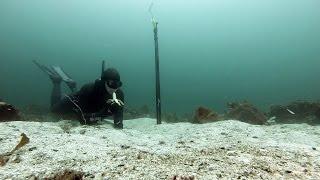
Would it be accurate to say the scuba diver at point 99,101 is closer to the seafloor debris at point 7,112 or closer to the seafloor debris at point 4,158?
the seafloor debris at point 7,112

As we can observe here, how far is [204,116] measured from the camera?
8.30 meters

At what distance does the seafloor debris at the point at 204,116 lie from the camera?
8.21 m

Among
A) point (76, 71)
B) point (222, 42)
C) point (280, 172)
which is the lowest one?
point (280, 172)

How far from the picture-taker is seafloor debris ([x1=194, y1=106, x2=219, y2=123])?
26.9 feet

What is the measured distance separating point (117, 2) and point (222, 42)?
49168 millimetres

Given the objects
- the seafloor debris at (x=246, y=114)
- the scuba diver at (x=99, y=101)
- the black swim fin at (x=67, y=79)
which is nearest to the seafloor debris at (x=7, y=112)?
the scuba diver at (x=99, y=101)

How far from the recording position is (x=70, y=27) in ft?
372

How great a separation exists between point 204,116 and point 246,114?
2.41 m

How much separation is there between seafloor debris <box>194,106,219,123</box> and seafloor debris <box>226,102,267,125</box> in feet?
6.81

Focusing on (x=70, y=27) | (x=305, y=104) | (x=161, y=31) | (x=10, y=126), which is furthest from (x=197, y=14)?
(x=10, y=126)

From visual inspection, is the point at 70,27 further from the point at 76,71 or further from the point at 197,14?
the point at 197,14

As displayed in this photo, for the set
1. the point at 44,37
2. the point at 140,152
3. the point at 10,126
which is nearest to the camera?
the point at 140,152

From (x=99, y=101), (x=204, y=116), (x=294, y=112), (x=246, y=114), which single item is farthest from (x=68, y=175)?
(x=294, y=112)

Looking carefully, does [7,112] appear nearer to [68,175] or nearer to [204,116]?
[204,116]
